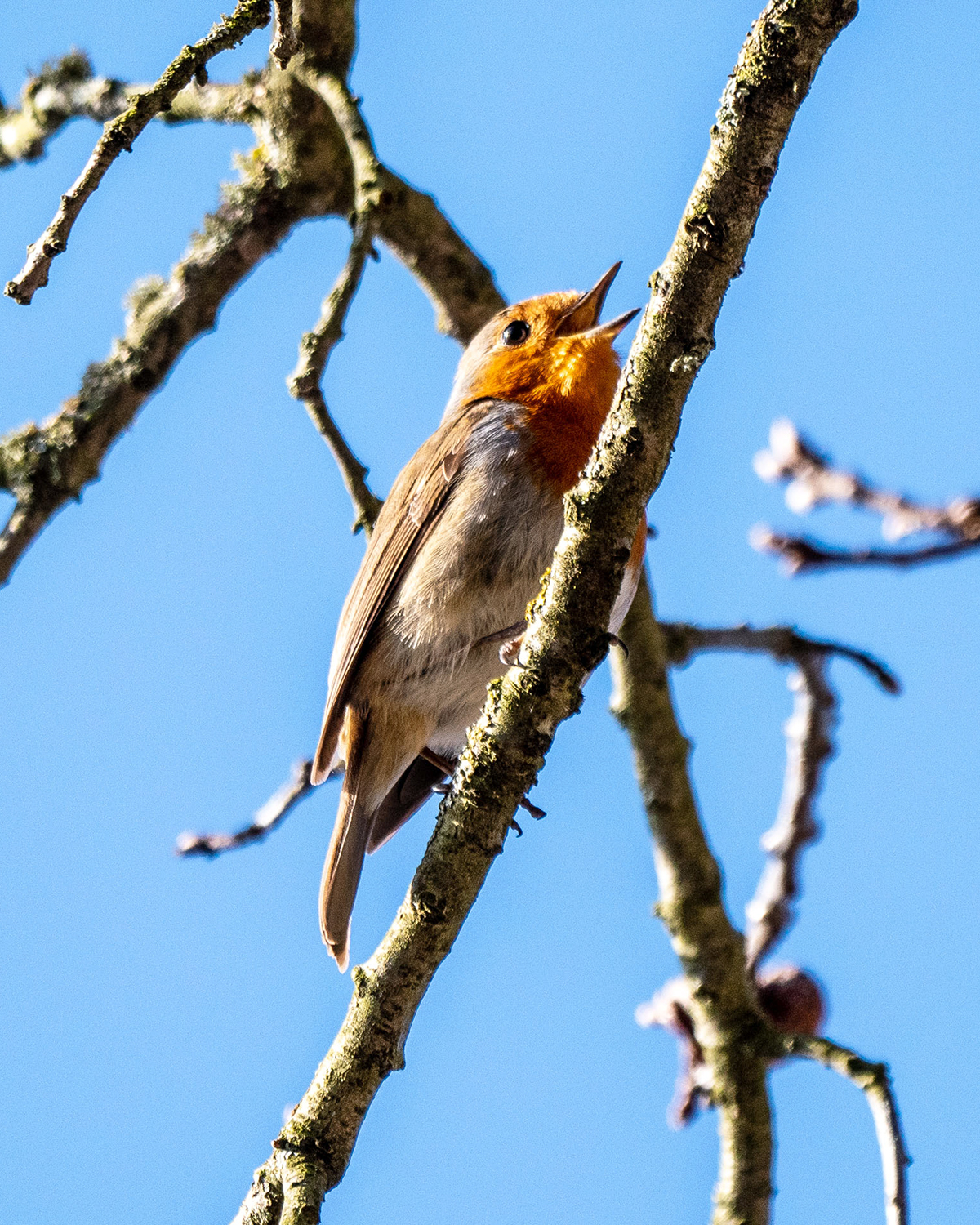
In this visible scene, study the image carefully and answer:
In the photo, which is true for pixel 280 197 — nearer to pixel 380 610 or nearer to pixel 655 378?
pixel 380 610

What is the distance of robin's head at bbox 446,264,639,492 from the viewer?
429 cm

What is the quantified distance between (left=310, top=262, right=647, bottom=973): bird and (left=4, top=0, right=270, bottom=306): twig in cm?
153

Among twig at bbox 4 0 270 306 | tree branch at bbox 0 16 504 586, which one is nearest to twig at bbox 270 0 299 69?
twig at bbox 4 0 270 306

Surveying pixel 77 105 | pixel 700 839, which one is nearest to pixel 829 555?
pixel 700 839

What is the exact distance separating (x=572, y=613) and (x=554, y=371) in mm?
2173

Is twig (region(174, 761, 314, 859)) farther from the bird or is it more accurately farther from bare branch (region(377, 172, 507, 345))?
bare branch (region(377, 172, 507, 345))

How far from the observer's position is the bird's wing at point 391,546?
4.36m

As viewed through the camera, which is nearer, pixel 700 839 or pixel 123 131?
pixel 123 131

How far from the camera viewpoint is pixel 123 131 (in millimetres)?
2691

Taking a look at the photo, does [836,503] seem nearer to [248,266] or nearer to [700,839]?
[700,839]

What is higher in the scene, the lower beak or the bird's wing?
the lower beak

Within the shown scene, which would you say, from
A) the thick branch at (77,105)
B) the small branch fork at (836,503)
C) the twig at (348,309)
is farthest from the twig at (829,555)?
the thick branch at (77,105)

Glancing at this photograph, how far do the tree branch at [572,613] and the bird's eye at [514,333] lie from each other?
2371 millimetres

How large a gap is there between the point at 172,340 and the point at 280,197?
27.0 inches
